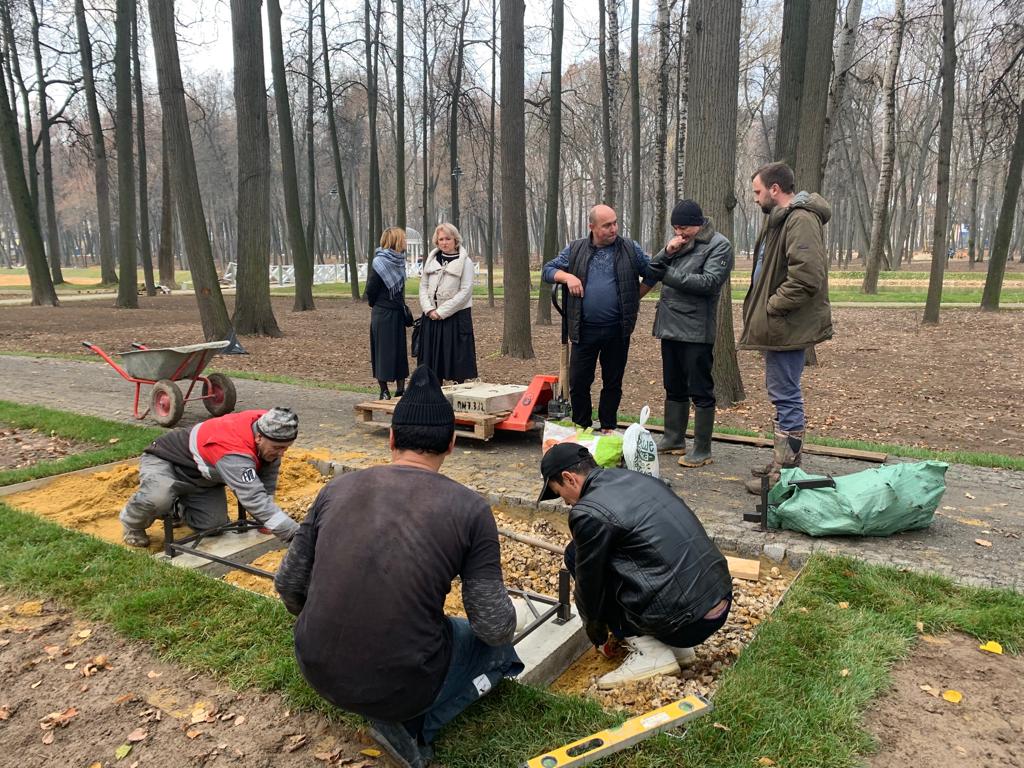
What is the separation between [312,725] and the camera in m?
2.66

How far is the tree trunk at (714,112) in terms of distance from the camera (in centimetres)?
742

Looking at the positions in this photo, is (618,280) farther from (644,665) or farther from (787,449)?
(644,665)

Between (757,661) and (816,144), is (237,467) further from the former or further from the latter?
(816,144)

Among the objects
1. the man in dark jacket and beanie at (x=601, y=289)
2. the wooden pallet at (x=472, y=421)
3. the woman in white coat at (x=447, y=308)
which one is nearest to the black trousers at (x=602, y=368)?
the man in dark jacket and beanie at (x=601, y=289)

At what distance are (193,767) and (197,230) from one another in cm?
1216

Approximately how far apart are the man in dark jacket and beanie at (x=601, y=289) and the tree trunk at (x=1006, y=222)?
12.1 meters

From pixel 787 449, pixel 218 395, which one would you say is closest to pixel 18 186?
pixel 218 395

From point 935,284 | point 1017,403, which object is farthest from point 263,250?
point 935,284

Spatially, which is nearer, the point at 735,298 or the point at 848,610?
the point at 848,610

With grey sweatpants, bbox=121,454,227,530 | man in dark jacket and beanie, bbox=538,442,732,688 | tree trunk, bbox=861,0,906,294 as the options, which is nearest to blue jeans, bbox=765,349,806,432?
man in dark jacket and beanie, bbox=538,442,732,688

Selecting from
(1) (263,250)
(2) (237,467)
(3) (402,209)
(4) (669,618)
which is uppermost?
(3) (402,209)

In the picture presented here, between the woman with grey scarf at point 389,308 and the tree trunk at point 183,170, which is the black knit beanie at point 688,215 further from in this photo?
the tree trunk at point 183,170

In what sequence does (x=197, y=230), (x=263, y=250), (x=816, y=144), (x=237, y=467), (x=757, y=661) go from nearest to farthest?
(x=757, y=661) → (x=237, y=467) → (x=816, y=144) → (x=197, y=230) → (x=263, y=250)

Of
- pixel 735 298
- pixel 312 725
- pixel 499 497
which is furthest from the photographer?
pixel 735 298
